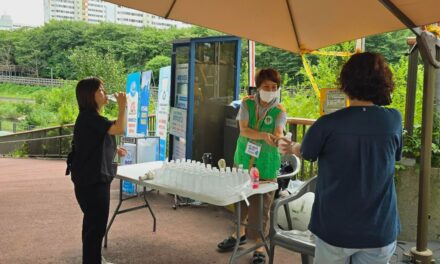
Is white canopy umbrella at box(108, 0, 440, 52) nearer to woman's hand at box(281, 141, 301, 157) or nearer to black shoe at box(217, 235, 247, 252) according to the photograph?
woman's hand at box(281, 141, 301, 157)

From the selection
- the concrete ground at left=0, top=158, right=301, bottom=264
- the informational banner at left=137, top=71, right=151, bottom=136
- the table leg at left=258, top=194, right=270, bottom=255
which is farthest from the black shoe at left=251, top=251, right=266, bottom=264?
the informational banner at left=137, top=71, right=151, bottom=136

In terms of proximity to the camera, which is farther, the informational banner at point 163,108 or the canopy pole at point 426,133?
the informational banner at point 163,108

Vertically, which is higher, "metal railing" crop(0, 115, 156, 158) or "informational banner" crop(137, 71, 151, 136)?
"informational banner" crop(137, 71, 151, 136)

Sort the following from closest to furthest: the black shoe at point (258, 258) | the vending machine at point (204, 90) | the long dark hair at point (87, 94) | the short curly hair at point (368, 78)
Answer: the short curly hair at point (368, 78), the long dark hair at point (87, 94), the black shoe at point (258, 258), the vending machine at point (204, 90)

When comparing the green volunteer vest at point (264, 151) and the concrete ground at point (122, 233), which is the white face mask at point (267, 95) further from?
the concrete ground at point (122, 233)

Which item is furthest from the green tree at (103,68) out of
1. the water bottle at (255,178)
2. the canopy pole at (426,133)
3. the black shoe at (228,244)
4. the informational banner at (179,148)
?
the canopy pole at (426,133)

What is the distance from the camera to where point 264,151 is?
3.04 metres

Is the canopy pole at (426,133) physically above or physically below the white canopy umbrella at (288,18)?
below

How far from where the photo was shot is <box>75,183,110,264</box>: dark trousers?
8.57ft

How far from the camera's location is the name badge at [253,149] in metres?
3.00

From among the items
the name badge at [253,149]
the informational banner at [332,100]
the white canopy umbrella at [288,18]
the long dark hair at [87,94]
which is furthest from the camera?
the informational banner at [332,100]

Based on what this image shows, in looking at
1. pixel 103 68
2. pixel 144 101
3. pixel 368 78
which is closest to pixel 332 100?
pixel 368 78

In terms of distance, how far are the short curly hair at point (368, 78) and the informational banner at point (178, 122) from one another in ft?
10.9

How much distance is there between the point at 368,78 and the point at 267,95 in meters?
1.52
